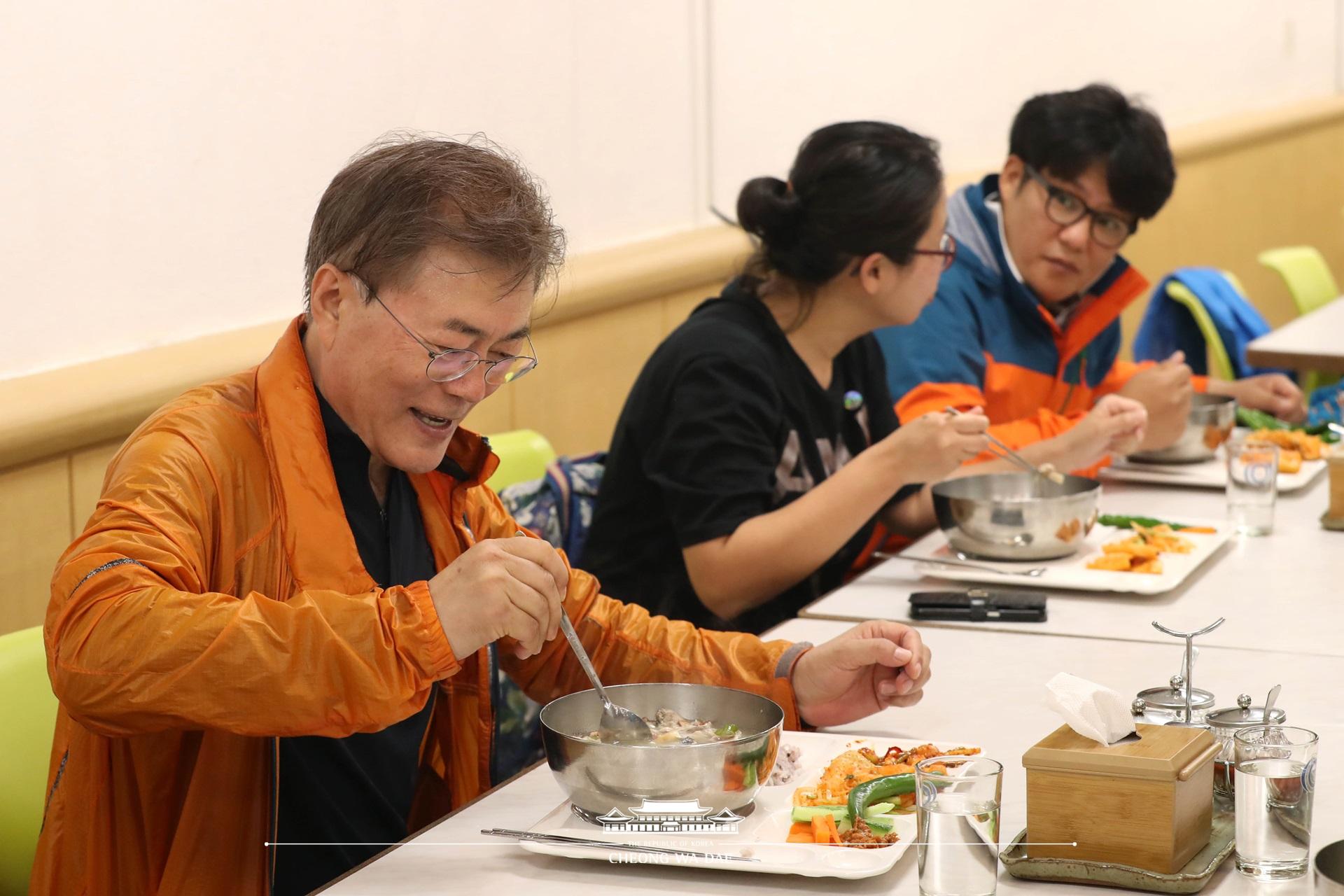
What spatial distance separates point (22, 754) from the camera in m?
1.66

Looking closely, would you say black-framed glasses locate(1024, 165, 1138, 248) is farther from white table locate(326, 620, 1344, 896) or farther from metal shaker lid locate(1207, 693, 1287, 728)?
metal shaker lid locate(1207, 693, 1287, 728)

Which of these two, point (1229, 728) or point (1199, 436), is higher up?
point (1229, 728)

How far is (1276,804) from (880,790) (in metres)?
0.33

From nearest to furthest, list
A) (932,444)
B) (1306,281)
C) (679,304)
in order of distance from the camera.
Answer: (932,444)
(679,304)
(1306,281)

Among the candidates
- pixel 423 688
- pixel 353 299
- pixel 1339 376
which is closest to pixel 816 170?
pixel 353 299

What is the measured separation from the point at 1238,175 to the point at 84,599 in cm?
628

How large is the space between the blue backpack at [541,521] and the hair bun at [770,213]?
435mm

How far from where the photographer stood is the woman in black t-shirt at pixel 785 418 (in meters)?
2.29

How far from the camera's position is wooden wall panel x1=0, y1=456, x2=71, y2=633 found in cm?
229

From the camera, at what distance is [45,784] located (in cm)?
167

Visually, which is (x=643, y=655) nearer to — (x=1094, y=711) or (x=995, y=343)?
(x=1094, y=711)

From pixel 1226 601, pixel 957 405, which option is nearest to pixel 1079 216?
pixel 957 405

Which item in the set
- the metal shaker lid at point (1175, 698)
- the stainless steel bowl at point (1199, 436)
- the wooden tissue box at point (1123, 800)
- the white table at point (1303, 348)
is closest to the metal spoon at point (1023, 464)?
the stainless steel bowl at point (1199, 436)

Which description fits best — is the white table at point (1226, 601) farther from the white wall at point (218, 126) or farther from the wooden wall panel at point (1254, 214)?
the wooden wall panel at point (1254, 214)
